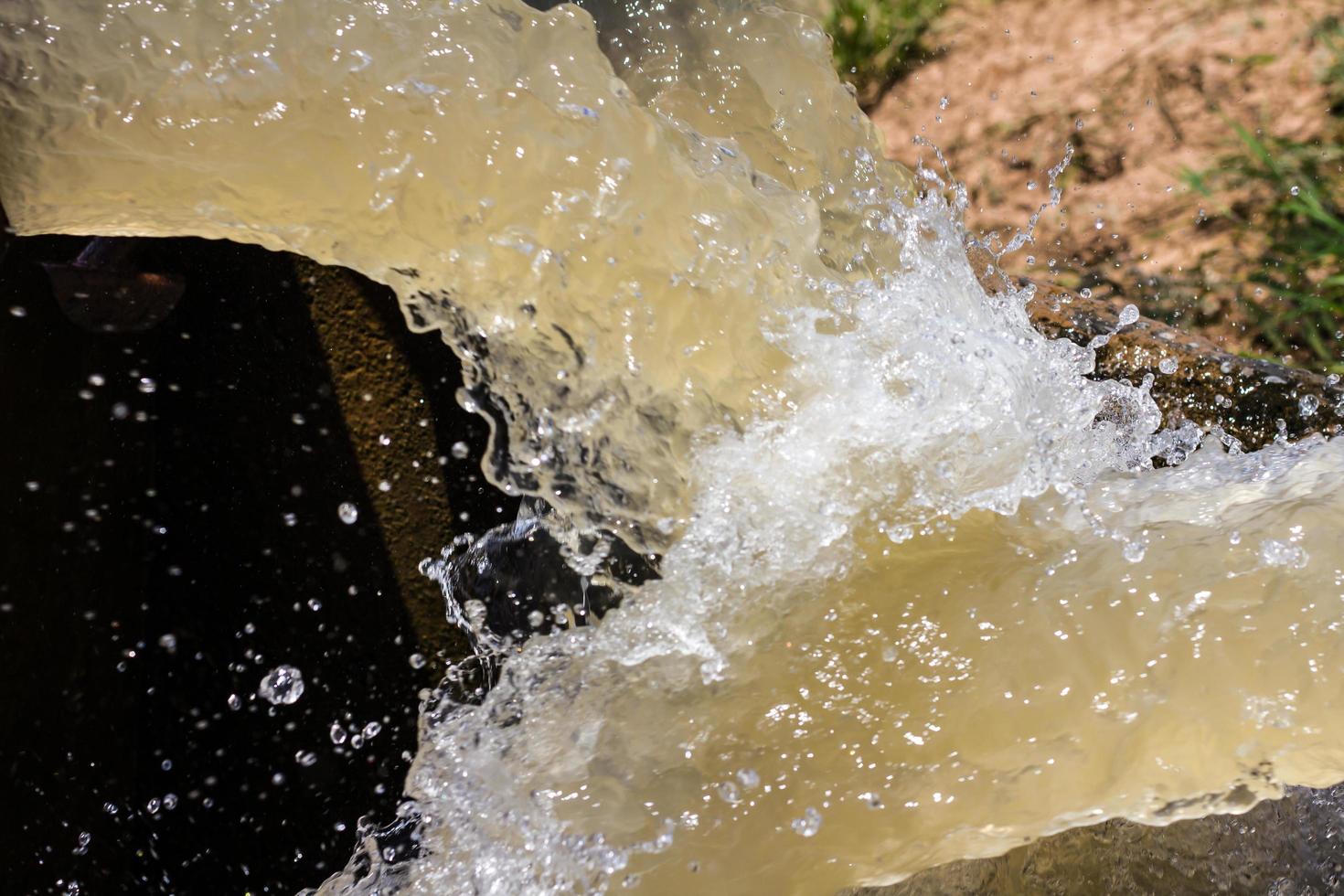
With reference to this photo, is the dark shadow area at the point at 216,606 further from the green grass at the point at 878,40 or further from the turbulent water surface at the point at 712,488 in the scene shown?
the green grass at the point at 878,40

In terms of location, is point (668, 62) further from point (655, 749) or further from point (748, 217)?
point (655, 749)

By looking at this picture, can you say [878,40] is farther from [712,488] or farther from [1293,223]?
[712,488]

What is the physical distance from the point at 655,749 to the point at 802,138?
93cm

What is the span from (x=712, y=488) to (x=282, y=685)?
2.49 feet

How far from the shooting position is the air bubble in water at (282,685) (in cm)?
181

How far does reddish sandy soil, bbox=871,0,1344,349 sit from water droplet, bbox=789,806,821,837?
181 centimetres

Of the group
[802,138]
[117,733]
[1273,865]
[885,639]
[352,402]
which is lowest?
[117,733]

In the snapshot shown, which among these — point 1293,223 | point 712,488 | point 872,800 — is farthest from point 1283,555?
point 1293,223

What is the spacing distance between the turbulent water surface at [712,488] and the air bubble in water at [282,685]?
30 cm

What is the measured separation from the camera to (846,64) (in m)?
3.31

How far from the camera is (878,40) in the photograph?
10.9 ft

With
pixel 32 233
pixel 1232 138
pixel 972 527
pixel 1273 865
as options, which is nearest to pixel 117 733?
pixel 32 233

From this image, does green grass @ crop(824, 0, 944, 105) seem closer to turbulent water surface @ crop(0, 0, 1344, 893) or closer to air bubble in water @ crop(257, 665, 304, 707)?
turbulent water surface @ crop(0, 0, 1344, 893)

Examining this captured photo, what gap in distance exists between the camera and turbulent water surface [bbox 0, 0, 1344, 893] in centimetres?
138
